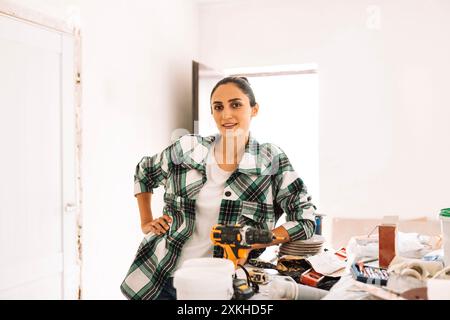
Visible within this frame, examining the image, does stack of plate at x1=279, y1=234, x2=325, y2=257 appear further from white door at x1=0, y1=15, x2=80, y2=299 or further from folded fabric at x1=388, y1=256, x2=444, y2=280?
white door at x1=0, y1=15, x2=80, y2=299

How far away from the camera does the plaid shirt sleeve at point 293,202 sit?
1162 mm

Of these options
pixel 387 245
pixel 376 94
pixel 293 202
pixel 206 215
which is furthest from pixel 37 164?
pixel 376 94

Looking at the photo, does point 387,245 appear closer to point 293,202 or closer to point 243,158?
point 293,202

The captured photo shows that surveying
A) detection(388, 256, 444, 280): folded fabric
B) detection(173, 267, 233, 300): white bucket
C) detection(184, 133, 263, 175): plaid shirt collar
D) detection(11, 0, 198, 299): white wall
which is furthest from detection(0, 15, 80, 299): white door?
detection(388, 256, 444, 280): folded fabric

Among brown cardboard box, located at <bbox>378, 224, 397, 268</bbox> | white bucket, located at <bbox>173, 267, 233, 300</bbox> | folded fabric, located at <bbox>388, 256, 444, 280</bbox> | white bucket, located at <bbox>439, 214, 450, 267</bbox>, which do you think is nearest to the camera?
white bucket, located at <bbox>173, 267, 233, 300</bbox>

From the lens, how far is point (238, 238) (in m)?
0.97

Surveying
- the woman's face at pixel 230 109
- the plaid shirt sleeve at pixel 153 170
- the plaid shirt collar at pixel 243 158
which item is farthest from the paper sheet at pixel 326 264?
the plaid shirt sleeve at pixel 153 170

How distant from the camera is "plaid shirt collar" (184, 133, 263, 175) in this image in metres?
1.21

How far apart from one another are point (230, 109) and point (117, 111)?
4.87ft

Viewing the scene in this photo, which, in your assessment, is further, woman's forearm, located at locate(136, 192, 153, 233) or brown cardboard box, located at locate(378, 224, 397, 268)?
woman's forearm, located at locate(136, 192, 153, 233)

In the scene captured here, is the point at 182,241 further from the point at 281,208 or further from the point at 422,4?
the point at 422,4

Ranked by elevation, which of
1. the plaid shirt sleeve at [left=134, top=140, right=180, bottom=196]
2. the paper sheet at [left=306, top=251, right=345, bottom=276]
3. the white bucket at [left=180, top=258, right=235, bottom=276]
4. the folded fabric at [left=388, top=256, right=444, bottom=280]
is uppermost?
the plaid shirt sleeve at [left=134, top=140, right=180, bottom=196]

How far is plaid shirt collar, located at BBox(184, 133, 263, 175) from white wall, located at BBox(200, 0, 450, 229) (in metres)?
2.19
